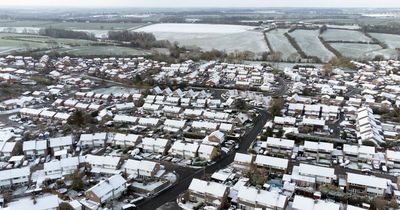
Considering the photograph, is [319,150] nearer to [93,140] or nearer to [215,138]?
[215,138]

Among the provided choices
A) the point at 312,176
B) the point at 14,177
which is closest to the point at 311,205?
the point at 312,176

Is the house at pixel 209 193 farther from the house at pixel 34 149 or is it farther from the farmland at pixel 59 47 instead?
the farmland at pixel 59 47

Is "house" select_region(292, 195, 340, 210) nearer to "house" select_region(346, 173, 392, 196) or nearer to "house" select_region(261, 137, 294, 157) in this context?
"house" select_region(346, 173, 392, 196)

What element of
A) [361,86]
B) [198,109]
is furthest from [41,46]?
[361,86]

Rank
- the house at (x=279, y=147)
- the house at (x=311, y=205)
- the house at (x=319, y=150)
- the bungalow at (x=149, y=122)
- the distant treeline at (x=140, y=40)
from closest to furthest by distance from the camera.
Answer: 1. the house at (x=311, y=205)
2. the house at (x=319, y=150)
3. the house at (x=279, y=147)
4. the bungalow at (x=149, y=122)
5. the distant treeline at (x=140, y=40)

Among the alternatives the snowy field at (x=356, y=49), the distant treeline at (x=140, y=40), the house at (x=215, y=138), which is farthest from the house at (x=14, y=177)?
the snowy field at (x=356, y=49)

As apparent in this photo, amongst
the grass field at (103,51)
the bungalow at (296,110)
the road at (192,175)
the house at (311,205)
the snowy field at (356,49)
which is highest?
the snowy field at (356,49)

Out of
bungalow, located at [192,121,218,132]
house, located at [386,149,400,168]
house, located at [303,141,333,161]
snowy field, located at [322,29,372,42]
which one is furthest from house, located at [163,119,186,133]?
snowy field, located at [322,29,372,42]
